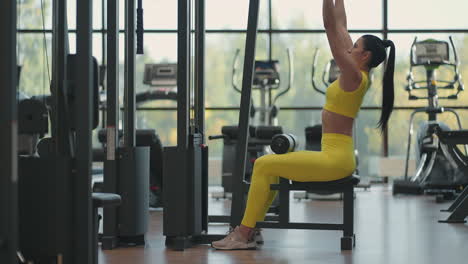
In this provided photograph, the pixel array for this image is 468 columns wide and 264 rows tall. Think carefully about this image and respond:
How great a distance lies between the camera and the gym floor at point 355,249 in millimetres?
4258

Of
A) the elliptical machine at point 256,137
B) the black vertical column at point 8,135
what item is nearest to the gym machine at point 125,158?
the black vertical column at point 8,135

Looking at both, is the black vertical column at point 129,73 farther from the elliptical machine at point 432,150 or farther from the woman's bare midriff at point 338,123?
the elliptical machine at point 432,150

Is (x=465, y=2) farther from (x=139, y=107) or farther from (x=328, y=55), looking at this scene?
(x=139, y=107)

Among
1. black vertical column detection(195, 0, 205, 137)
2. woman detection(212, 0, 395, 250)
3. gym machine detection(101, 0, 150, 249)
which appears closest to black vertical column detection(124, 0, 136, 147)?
gym machine detection(101, 0, 150, 249)

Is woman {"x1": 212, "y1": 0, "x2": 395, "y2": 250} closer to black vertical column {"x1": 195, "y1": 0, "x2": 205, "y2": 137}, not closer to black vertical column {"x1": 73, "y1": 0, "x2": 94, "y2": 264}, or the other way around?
black vertical column {"x1": 195, "y1": 0, "x2": 205, "y2": 137}

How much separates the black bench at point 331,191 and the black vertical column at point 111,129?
0.81 m

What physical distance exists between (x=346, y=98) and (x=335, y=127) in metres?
0.17

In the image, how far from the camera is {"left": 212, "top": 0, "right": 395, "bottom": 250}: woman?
178 inches

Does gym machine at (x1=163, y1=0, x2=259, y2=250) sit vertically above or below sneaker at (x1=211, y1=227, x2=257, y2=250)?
above

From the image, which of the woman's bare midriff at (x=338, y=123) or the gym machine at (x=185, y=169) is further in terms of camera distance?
the gym machine at (x=185, y=169)

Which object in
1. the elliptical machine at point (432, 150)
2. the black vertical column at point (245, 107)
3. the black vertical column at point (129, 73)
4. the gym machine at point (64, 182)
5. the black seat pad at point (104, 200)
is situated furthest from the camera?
the elliptical machine at point (432, 150)

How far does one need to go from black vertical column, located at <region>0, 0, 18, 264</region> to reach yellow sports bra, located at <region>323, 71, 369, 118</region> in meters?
2.37

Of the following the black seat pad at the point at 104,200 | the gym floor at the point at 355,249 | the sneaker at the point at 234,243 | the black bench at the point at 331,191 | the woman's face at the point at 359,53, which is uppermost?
the woman's face at the point at 359,53

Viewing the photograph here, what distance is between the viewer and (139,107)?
11.3 meters
